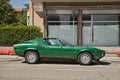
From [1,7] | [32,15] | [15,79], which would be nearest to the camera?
[15,79]

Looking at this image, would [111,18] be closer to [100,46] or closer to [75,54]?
[100,46]

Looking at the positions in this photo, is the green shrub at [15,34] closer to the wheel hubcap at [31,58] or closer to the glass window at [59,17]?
the glass window at [59,17]

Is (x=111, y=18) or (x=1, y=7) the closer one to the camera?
(x=111, y=18)

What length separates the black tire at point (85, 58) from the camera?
1664 centimetres

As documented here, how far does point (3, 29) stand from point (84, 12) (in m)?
6.47

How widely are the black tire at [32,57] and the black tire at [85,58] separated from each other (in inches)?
89.4

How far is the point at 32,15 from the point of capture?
26844mm

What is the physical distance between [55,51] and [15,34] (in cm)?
882

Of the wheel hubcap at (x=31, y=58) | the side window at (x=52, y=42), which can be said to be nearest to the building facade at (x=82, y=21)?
the side window at (x=52, y=42)

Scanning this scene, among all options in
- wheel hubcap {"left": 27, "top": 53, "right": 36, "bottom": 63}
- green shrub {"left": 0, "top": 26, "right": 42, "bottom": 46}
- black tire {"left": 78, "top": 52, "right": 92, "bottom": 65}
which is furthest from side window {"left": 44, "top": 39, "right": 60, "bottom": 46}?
green shrub {"left": 0, "top": 26, "right": 42, "bottom": 46}

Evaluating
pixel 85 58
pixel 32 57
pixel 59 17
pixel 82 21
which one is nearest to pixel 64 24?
pixel 59 17

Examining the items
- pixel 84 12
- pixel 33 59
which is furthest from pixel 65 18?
pixel 33 59

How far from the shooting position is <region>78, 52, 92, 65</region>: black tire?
16641 mm

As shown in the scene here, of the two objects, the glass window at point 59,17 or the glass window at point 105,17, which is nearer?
the glass window at point 105,17
